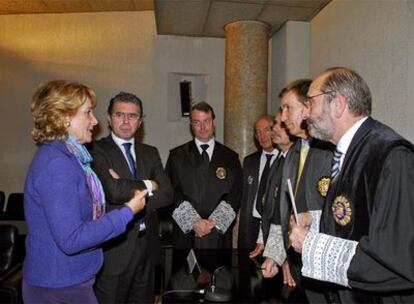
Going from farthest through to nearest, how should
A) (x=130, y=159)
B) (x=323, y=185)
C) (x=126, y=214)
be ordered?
(x=130, y=159)
(x=323, y=185)
(x=126, y=214)

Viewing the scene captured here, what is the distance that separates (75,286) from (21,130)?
502cm

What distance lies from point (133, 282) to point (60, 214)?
3.35ft

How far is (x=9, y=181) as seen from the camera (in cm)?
576

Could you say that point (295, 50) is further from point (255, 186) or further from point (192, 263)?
point (192, 263)

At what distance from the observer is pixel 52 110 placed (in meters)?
1.53

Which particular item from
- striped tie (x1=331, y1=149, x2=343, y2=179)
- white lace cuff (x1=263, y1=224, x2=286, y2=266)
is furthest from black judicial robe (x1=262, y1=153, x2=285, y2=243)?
striped tie (x1=331, y1=149, x2=343, y2=179)

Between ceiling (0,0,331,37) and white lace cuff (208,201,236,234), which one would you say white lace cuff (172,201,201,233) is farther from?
ceiling (0,0,331,37)

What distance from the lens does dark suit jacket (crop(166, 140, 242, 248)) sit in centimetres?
294

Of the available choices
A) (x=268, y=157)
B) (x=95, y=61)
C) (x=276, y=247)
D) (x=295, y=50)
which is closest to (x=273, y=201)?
(x=276, y=247)

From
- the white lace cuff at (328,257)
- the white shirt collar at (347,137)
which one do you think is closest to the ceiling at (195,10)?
the white shirt collar at (347,137)

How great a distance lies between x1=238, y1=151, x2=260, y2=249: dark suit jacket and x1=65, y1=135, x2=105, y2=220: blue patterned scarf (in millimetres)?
1779

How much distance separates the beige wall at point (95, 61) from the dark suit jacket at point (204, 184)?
9.44 ft

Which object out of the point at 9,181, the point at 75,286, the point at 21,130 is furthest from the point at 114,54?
the point at 75,286

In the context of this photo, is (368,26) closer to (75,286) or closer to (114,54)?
(75,286)
